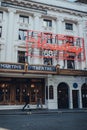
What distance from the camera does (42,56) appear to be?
Answer: 24.5 metres

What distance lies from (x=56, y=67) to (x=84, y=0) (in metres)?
16.2

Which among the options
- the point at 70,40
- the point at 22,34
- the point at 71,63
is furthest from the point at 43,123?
the point at 70,40

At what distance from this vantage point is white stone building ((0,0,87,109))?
75.4 feet

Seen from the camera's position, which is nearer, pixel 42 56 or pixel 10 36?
pixel 10 36

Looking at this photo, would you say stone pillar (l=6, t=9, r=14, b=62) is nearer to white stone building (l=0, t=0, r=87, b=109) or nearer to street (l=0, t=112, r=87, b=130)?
white stone building (l=0, t=0, r=87, b=109)

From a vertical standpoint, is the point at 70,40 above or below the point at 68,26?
below

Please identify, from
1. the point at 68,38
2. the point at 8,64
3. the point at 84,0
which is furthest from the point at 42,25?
the point at 84,0

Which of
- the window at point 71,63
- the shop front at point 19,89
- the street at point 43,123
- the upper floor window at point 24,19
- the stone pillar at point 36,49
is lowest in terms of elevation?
the street at point 43,123

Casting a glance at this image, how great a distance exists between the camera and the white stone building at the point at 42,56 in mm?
22969

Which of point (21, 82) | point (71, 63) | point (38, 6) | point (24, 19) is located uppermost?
point (38, 6)

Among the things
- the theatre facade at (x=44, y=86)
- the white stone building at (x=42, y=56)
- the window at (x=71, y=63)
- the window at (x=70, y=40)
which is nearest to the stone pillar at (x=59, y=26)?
the white stone building at (x=42, y=56)

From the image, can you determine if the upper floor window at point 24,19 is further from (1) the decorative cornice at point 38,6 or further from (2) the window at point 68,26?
(2) the window at point 68,26

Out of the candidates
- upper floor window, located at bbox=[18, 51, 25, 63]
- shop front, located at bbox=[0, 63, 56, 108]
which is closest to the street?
shop front, located at bbox=[0, 63, 56, 108]

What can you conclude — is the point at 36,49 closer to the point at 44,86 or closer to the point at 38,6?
the point at 44,86
